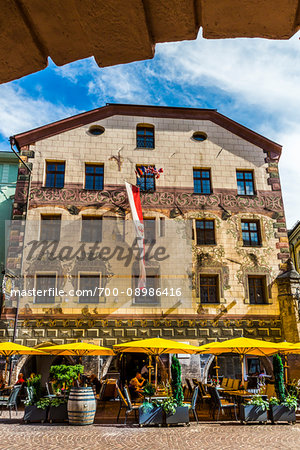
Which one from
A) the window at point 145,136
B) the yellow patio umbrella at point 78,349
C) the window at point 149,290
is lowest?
the yellow patio umbrella at point 78,349

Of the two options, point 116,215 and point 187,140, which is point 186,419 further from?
point 187,140

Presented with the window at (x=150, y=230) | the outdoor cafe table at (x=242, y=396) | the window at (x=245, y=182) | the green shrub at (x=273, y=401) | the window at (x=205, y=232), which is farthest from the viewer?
the window at (x=245, y=182)

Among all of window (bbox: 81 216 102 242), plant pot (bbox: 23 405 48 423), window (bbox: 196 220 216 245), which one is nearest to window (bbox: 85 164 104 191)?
window (bbox: 81 216 102 242)

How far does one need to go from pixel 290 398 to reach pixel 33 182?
15.5m

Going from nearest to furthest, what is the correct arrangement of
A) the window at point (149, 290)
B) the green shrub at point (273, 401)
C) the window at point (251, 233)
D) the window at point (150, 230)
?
the green shrub at point (273, 401)
the window at point (149, 290)
the window at point (150, 230)
the window at point (251, 233)

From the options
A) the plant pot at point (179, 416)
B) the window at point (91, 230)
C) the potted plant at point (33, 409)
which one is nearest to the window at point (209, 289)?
the window at point (91, 230)

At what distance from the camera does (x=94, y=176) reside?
72.9 ft

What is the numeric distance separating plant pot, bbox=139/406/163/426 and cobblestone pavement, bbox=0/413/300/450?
0.30 metres

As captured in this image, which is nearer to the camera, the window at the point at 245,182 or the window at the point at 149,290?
the window at the point at 149,290

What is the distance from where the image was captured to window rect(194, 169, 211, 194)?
22.5 meters

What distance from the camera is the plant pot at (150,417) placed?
504 inches

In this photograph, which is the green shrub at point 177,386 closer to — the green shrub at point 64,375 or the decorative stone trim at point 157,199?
the green shrub at point 64,375

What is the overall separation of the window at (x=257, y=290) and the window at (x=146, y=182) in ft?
22.6

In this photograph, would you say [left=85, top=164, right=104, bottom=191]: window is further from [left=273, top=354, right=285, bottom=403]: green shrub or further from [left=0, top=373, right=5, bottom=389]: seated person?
[left=273, top=354, right=285, bottom=403]: green shrub
